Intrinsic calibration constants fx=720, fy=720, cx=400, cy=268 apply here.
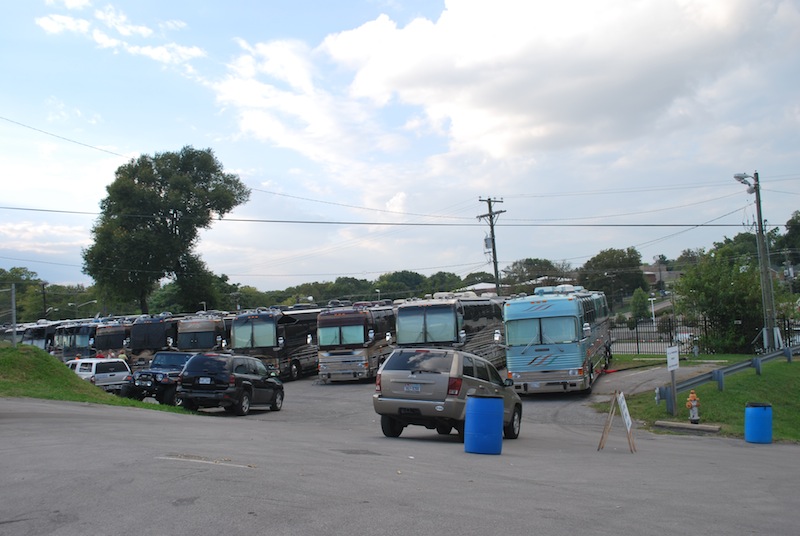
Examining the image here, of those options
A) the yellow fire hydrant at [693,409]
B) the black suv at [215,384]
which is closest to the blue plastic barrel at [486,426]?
the yellow fire hydrant at [693,409]

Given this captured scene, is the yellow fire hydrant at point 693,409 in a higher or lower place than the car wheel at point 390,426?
lower

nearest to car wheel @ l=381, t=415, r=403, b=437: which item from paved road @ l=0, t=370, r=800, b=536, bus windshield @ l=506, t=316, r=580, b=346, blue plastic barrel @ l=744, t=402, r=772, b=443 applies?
paved road @ l=0, t=370, r=800, b=536

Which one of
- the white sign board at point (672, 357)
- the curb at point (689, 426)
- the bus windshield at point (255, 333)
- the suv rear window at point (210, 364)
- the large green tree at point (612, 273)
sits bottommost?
the curb at point (689, 426)

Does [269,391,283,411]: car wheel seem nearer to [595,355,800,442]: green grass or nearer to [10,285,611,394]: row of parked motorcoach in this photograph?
[10,285,611,394]: row of parked motorcoach

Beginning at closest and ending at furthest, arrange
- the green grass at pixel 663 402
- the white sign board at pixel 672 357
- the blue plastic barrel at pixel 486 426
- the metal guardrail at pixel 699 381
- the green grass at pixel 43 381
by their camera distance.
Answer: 1. the blue plastic barrel at pixel 486 426
2. the white sign board at pixel 672 357
3. the green grass at pixel 663 402
4. the metal guardrail at pixel 699 381
5. the green grass at pixel 43 381

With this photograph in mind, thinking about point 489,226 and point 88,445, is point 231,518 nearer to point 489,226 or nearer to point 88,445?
point 88,445

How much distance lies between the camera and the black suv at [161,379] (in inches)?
916

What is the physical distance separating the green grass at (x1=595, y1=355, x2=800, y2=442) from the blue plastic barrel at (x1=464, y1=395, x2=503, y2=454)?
321 inches

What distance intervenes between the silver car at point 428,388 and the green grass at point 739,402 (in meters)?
6.91

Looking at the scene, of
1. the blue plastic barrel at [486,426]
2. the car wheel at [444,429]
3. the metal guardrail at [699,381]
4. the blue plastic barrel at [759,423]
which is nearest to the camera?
the blue plastic barrel at [486,426]

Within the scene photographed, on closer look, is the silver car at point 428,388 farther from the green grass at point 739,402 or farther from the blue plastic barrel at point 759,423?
the green grass at point 739,402

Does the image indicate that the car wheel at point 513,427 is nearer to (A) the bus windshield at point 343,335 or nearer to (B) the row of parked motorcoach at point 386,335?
(B) the row of parked motorcoach at point 386,335

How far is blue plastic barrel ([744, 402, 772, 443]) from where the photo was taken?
15.9 m

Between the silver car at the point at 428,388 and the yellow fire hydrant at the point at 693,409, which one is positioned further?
the yellow fire hydrant at the point at 693,409
